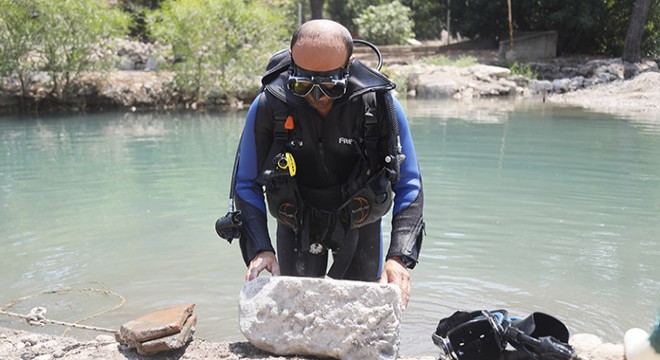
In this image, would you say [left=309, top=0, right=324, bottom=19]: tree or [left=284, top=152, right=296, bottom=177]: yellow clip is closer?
[left=284, top=152, right=296, bottom=177]: yellow clip

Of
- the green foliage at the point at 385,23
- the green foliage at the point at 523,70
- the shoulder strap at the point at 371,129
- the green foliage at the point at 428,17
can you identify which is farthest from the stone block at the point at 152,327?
the green foliage at the point at 428,17

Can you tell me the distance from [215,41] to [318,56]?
17.9m

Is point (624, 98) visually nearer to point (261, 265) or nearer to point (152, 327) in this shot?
point (261, 265)

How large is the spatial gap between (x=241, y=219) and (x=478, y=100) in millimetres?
20111

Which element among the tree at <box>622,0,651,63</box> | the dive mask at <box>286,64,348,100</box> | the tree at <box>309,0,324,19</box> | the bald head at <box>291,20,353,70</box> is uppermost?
the tree at <box>309,0,324,19</box>

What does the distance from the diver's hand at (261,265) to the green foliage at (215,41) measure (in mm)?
17515

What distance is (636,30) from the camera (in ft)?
87.0

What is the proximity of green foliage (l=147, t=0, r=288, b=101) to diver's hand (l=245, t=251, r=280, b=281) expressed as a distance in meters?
17.5

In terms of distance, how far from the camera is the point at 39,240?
257 inches

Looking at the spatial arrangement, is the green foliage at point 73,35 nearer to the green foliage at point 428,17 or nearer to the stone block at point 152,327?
the stone block at point 152,327

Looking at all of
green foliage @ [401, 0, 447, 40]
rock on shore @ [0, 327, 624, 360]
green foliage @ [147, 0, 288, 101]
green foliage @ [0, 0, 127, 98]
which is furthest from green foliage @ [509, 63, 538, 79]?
rock on shore @ [0, 327, 624, 360]

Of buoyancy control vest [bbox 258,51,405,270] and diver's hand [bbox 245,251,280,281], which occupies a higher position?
buoyancy control vest [bbox 258,51,405,270]

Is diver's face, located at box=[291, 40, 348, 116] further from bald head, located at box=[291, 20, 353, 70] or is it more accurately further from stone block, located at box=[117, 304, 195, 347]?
stone block, located at box=[117, 304, 195, 347]

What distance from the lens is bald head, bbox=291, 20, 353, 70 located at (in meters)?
2.67
